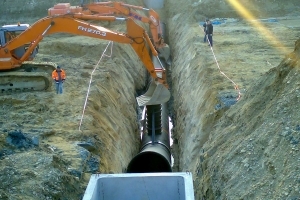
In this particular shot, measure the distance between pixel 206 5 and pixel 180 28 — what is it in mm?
4081

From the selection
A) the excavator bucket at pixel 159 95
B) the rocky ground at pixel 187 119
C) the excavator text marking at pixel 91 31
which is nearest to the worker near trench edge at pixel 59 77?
the rocky ground at pixel 187 119

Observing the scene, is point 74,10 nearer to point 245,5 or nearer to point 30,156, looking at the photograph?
point 30,156

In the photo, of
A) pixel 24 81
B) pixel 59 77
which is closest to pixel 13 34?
pixel 24 81

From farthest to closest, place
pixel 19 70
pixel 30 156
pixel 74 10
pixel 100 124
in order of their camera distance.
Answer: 1. pixel 74 10
2. pixel 19 70
3. pixel 100 124
4. pixel 30 156

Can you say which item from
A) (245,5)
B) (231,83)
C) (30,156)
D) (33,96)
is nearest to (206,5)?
(245,5)

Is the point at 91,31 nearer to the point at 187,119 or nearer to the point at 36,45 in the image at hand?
the point at 36,45

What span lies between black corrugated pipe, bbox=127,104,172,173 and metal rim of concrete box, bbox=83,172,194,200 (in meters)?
4.34

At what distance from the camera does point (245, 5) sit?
26953 mm

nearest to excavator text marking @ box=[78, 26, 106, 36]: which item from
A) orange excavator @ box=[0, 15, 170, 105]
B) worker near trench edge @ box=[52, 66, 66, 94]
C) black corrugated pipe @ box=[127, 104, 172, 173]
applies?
orange excavator @ box=[0, 15, 170, 105]

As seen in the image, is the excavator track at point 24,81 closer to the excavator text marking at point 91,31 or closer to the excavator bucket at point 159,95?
the excavator text marking at point 91,31

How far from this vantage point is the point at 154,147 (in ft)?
38.4

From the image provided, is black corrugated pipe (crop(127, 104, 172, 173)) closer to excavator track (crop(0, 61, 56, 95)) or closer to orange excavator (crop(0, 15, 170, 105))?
orange excavator (crop(0, 15, 170, 105))

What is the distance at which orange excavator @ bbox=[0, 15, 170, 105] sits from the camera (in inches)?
466

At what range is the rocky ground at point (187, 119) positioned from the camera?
6.49m
